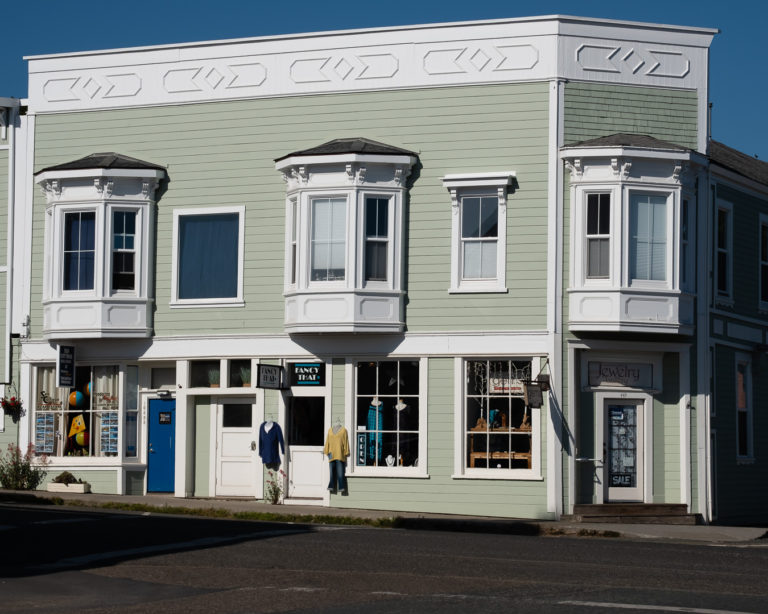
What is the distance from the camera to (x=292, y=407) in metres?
27.0

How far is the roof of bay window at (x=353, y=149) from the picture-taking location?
2575cm

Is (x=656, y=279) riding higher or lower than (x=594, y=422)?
higher

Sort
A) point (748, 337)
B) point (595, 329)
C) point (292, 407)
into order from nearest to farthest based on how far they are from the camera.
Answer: point (595, 329), point (292, 407), point (748, 337)

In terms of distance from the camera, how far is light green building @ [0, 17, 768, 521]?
25.2 meters

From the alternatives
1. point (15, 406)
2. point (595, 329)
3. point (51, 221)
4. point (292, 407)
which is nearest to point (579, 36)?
point (595, 329)

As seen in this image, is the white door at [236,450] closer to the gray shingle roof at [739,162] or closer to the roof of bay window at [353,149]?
the roof of bay window at [353,149]

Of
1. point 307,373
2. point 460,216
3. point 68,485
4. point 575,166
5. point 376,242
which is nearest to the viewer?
point 575,166

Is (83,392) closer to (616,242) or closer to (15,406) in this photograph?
(15,406)

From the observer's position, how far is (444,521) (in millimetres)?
23266

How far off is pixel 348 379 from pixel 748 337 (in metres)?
8.98

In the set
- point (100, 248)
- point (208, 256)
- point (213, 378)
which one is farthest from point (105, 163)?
point (213, 378)

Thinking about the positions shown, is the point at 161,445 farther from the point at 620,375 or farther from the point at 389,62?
the point at 620,375

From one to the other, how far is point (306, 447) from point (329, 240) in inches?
166

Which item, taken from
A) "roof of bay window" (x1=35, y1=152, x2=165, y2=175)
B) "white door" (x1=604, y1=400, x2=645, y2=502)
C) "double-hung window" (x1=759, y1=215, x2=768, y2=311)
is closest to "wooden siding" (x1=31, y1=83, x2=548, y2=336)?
"roof of bay window" (x1=35, y1=152, x2=165, y2=175)
